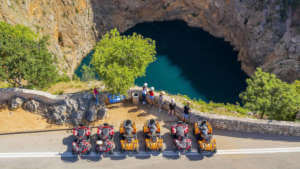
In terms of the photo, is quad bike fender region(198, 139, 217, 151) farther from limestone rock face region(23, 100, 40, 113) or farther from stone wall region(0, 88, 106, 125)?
limestone rock face region(23, 100, 40, 113)

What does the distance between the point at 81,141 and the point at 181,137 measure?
6764mm

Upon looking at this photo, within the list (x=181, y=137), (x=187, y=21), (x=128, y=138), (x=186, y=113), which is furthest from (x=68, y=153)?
(x=187, y=21)

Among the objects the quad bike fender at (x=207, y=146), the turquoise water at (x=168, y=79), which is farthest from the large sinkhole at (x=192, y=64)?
the quad bike fender at (x=207, y=146)

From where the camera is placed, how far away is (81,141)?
600 inches

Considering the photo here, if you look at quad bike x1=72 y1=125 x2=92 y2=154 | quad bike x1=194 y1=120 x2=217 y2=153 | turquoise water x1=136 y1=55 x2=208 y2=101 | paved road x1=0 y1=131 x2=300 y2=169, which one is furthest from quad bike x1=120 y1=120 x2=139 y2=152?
turquoise water x1=136 y1=55 x2=208 y2=101

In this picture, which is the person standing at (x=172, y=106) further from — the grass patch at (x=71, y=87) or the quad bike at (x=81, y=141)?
the grass patch at (x=71, y=87)

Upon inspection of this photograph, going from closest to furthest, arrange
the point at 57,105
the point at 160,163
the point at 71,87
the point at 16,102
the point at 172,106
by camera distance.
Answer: the point at 160,163 → the point at 172,106 → the point at 57,105 → the point at 16,102 → the point at 71,87

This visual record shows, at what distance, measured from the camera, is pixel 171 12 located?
47594 millimetres

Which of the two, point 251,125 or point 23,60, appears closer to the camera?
point 251,125

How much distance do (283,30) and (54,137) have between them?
116ft

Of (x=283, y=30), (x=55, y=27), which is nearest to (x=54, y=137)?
(x=55, y=27)

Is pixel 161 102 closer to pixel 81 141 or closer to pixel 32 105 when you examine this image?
pixel 81 141

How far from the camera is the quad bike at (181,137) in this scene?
49.8ft

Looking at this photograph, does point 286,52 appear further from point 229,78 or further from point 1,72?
point 1,72
